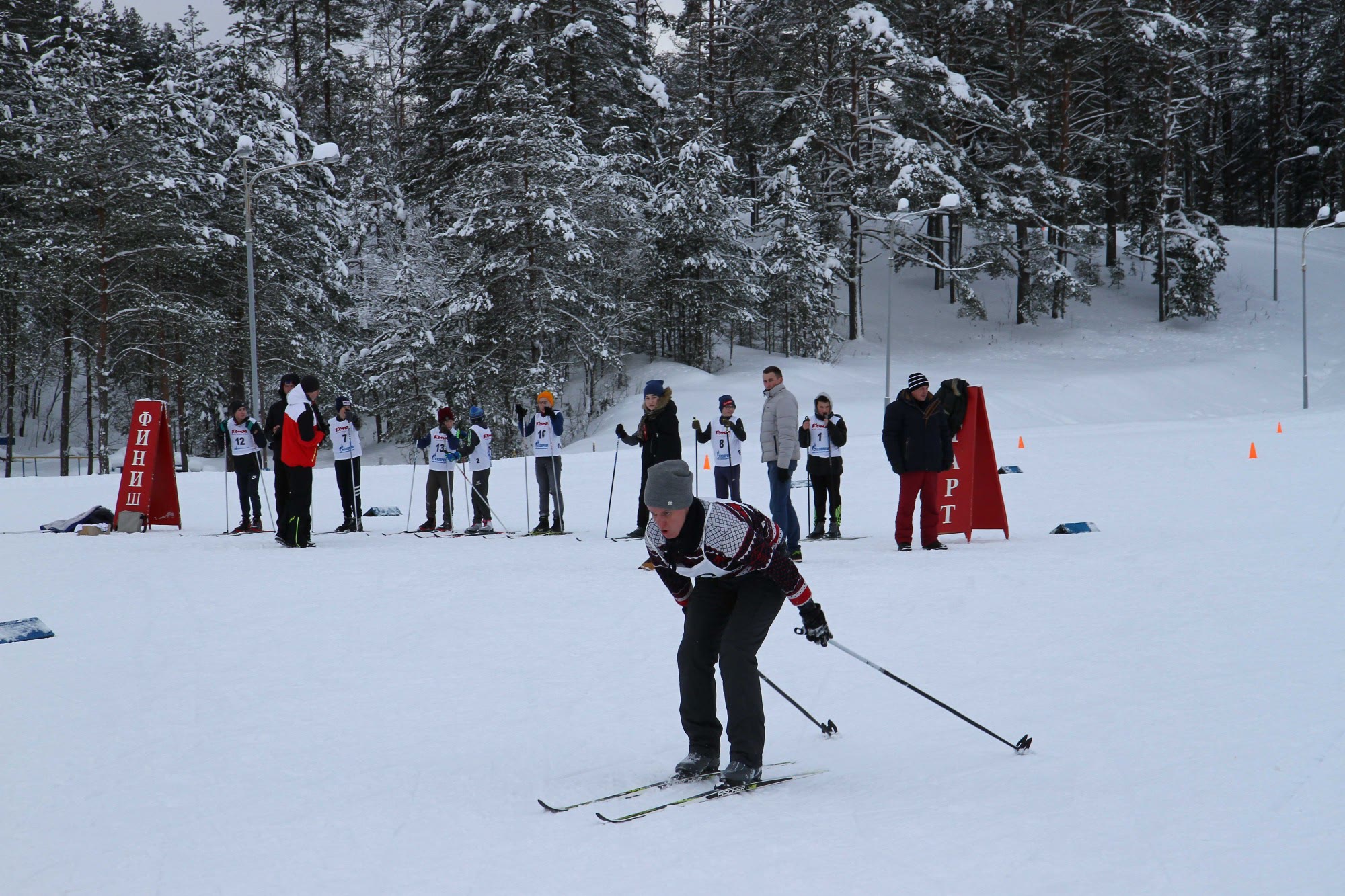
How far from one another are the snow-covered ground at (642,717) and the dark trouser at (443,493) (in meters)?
1.48

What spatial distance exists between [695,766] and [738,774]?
0.22 metres

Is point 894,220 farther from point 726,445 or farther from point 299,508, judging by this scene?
point 299,508

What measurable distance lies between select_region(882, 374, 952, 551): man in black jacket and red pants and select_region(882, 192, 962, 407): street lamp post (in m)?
11.1

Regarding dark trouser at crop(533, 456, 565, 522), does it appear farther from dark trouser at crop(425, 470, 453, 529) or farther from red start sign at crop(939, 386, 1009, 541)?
red start sign at crop(939, 386, 1009, 541)

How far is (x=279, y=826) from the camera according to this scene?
4.07m

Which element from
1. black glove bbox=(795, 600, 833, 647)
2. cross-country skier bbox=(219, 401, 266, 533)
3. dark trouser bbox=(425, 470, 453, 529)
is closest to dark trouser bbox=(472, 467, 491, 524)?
dark trouser bbox=(425, 470, 453, 529)

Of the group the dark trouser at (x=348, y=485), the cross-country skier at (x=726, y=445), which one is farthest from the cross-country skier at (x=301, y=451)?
the cross-country skier at (x=726, y=445)

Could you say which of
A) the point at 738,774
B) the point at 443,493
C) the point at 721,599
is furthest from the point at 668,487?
the point at 443,493

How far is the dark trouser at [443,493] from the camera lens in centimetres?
1412

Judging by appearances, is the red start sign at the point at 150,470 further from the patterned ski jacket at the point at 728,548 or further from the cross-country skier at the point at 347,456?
the patterned ski jacket at the point at 728,548

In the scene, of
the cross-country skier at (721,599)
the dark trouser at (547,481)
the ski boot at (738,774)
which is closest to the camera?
the cross-country skier at (721,599)

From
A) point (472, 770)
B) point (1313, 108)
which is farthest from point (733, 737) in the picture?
point (1313, 108)

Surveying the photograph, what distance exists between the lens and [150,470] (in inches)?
579

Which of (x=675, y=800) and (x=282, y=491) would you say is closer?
(x=675, y=800)
